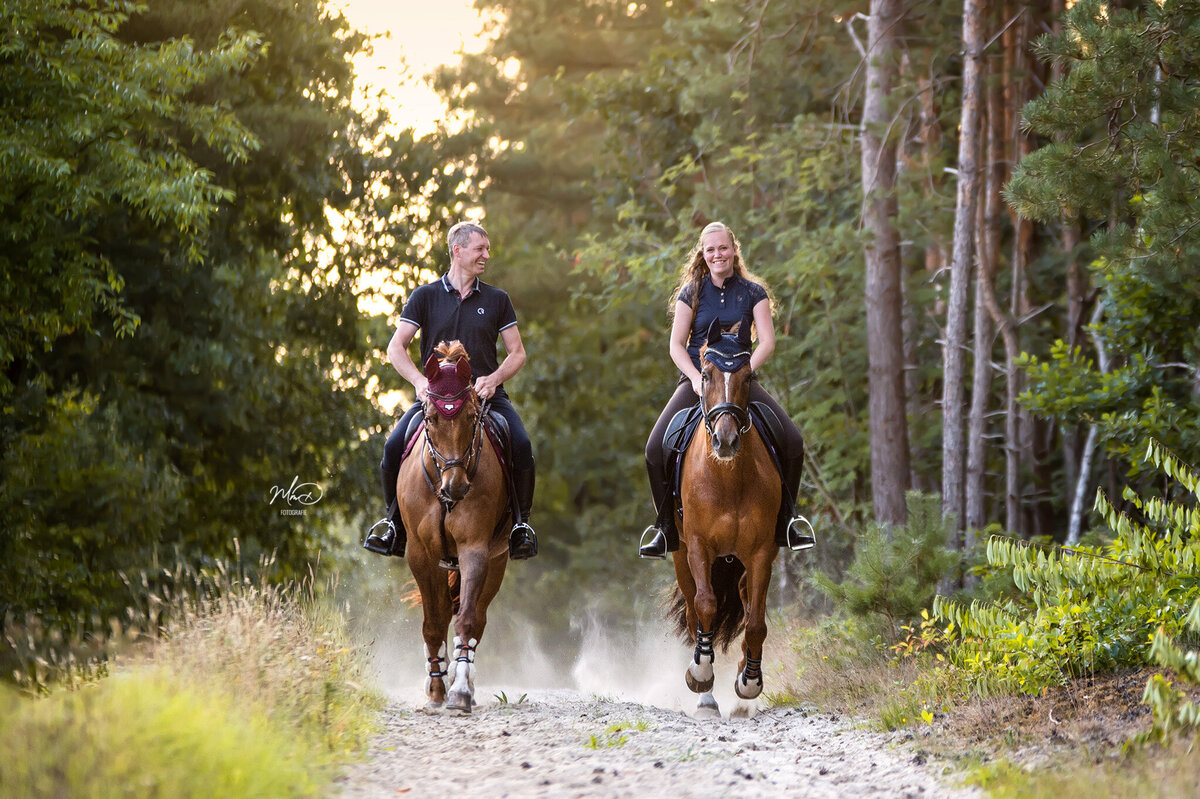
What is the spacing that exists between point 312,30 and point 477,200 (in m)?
6.39

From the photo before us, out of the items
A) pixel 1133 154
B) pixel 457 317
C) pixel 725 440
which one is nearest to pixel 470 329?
pixel 457 317

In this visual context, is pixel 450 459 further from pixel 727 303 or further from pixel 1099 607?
pixel 1099 607

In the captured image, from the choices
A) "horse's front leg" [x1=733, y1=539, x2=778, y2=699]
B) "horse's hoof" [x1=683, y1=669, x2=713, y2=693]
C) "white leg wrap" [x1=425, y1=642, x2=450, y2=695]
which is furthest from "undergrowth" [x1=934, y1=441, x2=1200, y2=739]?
"white leg wrap" [x1=425, y1=642, x2=450, y2=695]

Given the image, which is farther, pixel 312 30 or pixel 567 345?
pixel 567 345

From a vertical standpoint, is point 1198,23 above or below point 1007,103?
below

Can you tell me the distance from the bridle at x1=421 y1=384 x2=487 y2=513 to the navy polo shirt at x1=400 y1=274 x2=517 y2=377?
53 centimetres

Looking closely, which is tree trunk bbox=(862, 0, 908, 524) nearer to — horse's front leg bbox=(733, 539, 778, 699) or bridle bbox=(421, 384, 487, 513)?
horse's front leg bbox=(733, 539, 778, 699)

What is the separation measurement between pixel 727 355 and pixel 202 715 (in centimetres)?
455

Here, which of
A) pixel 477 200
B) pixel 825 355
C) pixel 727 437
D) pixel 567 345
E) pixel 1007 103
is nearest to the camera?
pixel 727 437

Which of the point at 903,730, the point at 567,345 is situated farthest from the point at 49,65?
the point at 567,345

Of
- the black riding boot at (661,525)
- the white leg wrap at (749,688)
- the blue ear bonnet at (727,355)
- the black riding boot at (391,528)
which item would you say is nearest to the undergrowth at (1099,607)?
the white leg wrap at (749,688)

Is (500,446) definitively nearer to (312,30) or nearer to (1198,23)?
(1198,23)

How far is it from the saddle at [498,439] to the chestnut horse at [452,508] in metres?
0.06

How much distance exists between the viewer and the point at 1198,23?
9250 millimetres
